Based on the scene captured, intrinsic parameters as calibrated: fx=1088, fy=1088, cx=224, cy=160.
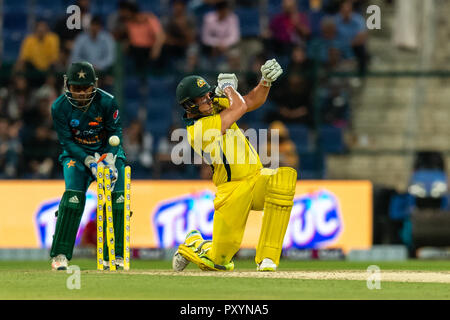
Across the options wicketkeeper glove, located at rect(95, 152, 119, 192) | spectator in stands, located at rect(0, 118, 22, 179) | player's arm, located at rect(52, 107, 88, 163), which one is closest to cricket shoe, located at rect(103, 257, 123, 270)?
wicketkeeper glove, located at rect(95, 152, 119, 192)

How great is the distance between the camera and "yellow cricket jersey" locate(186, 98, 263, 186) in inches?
366

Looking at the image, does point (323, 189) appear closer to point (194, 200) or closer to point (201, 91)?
point (194, 200)

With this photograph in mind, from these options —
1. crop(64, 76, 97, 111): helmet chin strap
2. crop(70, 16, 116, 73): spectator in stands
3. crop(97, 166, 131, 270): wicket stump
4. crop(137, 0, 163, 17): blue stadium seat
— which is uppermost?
crop(137, 0, 163, 17): blue stadium seat

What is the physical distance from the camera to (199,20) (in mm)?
17641

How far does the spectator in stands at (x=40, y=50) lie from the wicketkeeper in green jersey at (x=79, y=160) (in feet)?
22.1

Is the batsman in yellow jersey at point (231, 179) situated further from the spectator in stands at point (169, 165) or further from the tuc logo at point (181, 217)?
the spectator in stands at point (169, 165)

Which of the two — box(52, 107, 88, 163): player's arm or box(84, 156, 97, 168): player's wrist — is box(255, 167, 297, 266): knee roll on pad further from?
box(52, 107, 88, 163): player's arm

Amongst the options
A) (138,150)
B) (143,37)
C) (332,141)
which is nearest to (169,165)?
(138,150)

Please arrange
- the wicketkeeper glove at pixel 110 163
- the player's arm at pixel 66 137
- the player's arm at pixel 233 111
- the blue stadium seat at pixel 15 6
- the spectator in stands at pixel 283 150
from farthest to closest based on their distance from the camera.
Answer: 1. the blue stadium seat at pixel 15 6
2. the spectator in stands at pixel 283 150
3. the player's arm at pixel 66 137
4. the wicketkeeper glove at pixel 110 163
5. the player's arm at pixel 233 111

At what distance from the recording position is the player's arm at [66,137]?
9.84m

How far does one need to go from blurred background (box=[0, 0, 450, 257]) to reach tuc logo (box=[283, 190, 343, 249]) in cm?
57

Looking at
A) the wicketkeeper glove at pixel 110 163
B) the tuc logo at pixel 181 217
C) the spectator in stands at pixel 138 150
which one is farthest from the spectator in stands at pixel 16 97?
the wicketkeeper glove at pixel 110 163

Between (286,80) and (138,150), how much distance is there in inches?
94.3

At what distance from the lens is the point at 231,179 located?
376 inches
